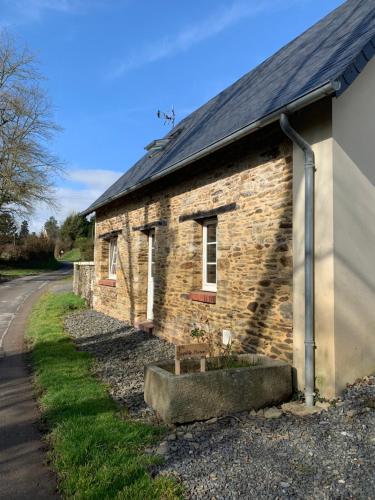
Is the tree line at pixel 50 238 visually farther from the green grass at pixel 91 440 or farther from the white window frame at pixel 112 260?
the green grass at pixel 91 440

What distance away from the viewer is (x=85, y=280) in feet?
58.0

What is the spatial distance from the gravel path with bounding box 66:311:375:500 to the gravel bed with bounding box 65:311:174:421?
0.36 ft

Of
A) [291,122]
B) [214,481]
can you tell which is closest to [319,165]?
[291,122]

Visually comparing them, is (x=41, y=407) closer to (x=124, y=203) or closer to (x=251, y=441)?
(x=251, y=441)

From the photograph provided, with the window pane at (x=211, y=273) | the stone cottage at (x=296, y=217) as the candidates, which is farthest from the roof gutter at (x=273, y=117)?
the window pane at (x=211, y=273)

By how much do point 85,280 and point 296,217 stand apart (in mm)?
13433

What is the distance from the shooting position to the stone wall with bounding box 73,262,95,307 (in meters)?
16.2

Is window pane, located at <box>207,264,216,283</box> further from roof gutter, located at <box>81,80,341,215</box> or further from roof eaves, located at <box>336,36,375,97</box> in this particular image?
roof eaves, located at <box>336,36,375,97</box>

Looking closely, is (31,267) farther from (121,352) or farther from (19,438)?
(19,438)

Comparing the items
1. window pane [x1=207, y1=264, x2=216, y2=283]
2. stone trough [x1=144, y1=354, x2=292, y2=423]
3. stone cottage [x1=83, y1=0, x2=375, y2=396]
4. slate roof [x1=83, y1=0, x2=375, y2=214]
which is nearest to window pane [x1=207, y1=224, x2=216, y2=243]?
stone cottage [x1=83, y1=0, x2=375, y2=396]

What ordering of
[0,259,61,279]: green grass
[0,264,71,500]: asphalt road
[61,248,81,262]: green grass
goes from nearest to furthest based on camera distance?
[0,264,71,500]: asphalt road → [0,259,61,279]: green grass → [61,248,81,262]: green grass

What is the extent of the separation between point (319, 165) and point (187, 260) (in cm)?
379

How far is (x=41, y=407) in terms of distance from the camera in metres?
5.40

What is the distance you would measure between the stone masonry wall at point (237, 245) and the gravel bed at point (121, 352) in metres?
0.62
